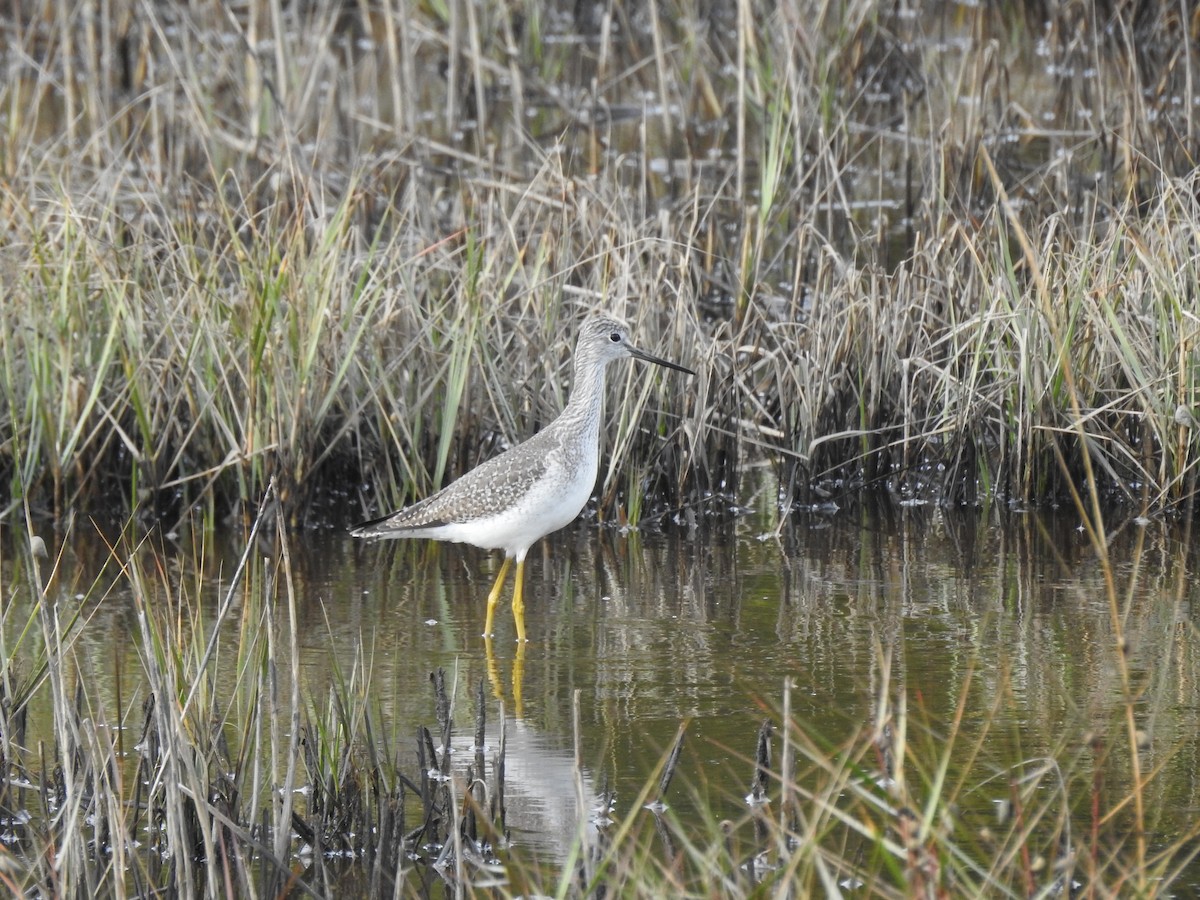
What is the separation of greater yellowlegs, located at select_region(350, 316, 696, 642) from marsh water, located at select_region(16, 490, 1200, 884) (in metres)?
0.34

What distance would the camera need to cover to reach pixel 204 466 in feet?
25.6

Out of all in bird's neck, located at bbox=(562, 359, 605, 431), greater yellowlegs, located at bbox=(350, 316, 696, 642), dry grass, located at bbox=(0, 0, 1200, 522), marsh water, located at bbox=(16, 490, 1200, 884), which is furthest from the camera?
dry grass, located at bbox=(0, 0, 1200, 522)

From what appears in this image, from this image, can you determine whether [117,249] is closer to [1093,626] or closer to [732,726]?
[732,726]

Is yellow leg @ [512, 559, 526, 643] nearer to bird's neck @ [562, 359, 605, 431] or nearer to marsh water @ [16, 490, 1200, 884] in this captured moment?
marsh water @ [16, 490, 1200, 884]

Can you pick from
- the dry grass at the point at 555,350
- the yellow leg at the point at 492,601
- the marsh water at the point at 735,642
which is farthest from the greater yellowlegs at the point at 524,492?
the dry grass at the point at 555,350

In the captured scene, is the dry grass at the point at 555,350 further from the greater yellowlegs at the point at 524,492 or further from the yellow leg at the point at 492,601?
the yellow leg at the point at 492,601

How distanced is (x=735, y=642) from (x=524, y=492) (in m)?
0.95

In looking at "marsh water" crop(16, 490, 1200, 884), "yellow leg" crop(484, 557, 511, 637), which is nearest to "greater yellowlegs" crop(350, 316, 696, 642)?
"yellow leg" crop(484, 557, 511, 637)

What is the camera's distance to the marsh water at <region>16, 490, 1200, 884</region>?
5031 mm

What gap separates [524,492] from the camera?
641cm

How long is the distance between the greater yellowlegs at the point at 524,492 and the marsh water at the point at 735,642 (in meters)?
0.34

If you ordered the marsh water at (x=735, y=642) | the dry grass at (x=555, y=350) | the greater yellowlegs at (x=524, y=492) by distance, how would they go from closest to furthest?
the marsh water at (x=735, y=642) < the greater yellowlegs at (x=524, y=492) < the dry grass at (x=555, y=350)

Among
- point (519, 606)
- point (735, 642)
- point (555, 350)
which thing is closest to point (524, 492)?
point (519, 606)

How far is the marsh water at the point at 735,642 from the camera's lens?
5.03 meters
